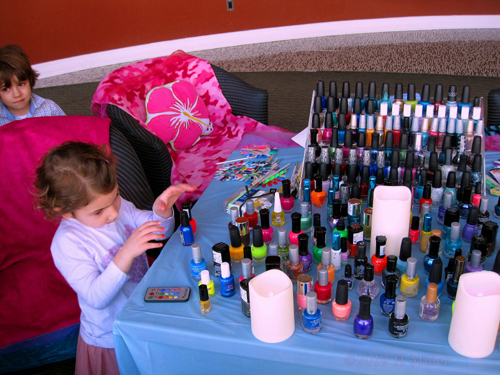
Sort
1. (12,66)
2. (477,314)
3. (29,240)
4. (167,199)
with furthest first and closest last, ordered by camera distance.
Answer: (12,66)
(29,240)
(167,199)
(477,314)

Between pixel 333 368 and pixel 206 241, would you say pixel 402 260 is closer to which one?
pixel 333 368

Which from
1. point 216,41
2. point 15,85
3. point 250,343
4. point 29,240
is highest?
point 15,85

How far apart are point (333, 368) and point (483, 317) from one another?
31 centimetres

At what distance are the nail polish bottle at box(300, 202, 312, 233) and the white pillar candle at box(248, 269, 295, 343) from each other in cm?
37

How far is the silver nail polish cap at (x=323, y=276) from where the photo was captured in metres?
1.01

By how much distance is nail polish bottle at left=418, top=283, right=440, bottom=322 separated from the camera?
95 cm

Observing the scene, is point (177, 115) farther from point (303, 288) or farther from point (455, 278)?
point (455, 278)

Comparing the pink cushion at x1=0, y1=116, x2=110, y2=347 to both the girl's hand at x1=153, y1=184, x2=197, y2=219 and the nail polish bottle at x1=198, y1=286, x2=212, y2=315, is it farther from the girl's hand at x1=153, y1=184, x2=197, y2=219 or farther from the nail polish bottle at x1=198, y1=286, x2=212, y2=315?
the nail polish bottle at x1=198, y1=286, x2=212, y2=315

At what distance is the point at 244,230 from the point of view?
1.28m

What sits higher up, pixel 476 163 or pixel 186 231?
pixel 476 163

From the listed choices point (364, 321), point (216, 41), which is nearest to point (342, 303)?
point (364, 321)

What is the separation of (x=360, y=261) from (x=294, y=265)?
165 millimetres

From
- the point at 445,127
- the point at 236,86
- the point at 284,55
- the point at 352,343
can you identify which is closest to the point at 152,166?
the point at 236,86

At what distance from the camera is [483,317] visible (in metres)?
0.83
